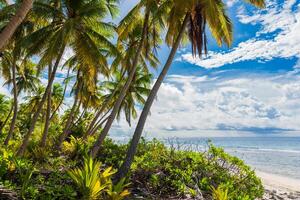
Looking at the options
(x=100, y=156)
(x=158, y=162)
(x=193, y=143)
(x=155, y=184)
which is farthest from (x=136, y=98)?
(x=155, y=184)

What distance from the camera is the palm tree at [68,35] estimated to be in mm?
14367

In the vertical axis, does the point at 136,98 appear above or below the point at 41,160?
above

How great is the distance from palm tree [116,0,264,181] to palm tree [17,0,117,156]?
349 cm

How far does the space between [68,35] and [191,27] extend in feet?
17.1

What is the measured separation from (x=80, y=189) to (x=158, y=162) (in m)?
4.48

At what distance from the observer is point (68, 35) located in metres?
14.3

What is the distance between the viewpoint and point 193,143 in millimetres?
14367

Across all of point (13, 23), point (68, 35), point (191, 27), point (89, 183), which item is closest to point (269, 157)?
point (191, 27)

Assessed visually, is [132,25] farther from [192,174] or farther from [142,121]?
[192,174]

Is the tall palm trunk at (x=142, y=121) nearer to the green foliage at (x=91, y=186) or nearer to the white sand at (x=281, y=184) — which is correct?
the green foliage at (x=91, y=186)

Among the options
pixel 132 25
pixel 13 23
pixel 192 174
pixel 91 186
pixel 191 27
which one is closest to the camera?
pixel 91 186

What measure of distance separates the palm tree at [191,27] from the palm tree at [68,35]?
138 inches

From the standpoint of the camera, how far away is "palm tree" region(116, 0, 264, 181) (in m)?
11.5

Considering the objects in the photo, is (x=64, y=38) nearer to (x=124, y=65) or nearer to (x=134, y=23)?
(x=134, y=23)
